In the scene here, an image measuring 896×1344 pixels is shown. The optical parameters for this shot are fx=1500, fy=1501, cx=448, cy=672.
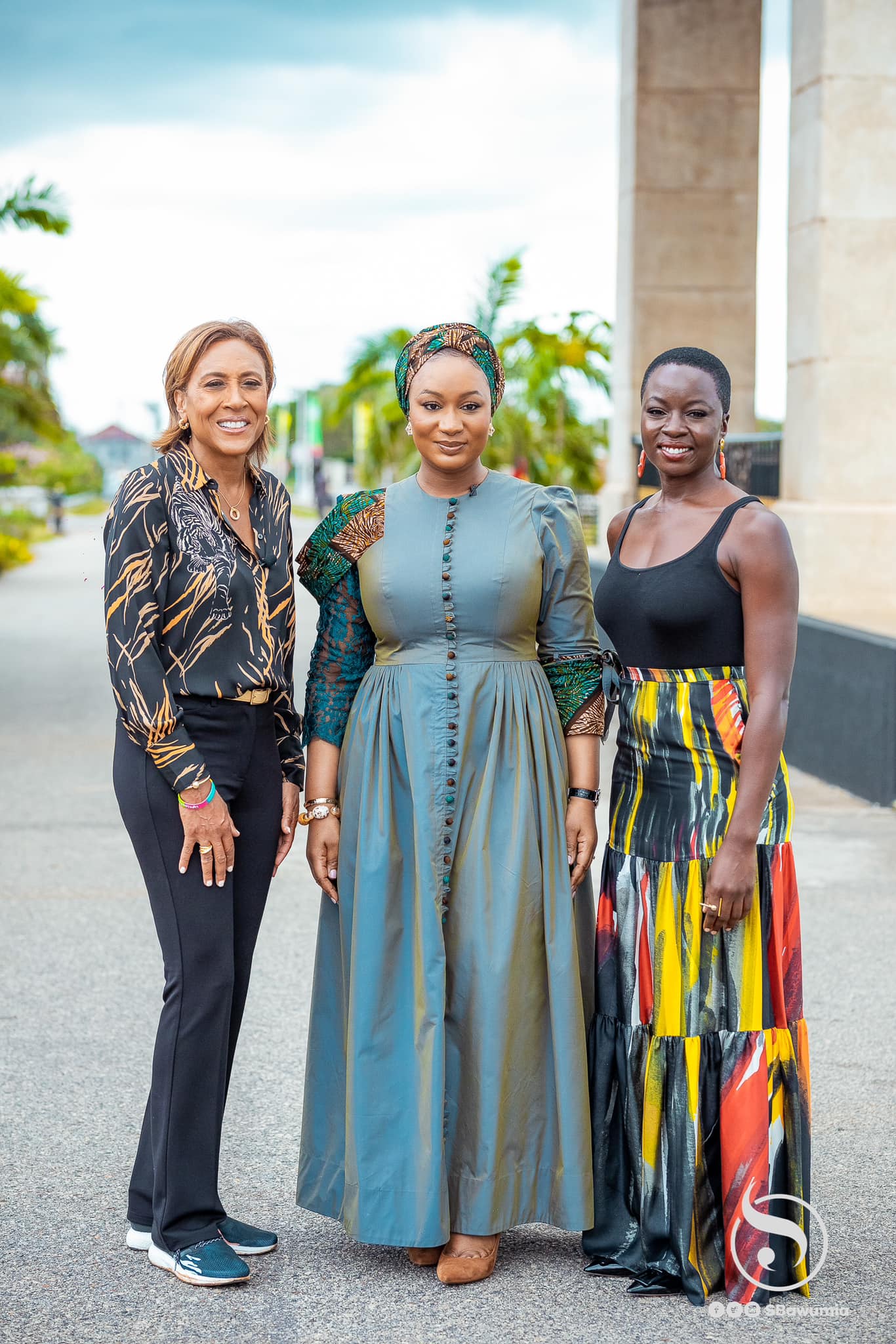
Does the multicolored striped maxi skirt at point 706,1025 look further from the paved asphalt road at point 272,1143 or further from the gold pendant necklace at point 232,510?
the gold pendant necklace at point 232,510

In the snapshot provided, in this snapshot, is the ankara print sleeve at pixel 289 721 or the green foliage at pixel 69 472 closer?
the ankara print sleeve at pixel 289 721

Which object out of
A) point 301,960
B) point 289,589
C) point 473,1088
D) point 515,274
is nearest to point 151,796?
point 289,589

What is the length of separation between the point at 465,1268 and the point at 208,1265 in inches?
21.5

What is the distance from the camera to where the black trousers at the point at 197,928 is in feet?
10.2

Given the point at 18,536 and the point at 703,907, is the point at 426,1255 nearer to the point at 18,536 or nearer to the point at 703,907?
the point at 703,907

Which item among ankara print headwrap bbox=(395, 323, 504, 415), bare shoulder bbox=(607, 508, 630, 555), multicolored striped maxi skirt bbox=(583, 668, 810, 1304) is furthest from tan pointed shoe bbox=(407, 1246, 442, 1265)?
ankara print headwrap bbox=(395, 323, 504, 415)

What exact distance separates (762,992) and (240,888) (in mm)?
1132

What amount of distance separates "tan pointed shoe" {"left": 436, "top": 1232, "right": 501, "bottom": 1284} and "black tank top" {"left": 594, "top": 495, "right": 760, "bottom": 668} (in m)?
1.31

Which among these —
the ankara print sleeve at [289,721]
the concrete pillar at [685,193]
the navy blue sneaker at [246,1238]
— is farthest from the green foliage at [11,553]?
the navy blue sneaker at [246,1238]

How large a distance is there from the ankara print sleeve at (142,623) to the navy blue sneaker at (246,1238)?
1.06 metres

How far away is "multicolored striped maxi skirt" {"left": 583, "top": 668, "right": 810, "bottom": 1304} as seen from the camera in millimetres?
3131

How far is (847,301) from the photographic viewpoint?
31.2 feet

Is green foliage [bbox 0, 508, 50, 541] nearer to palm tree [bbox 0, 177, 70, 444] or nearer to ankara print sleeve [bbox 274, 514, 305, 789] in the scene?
A: palm tree [bbox 0, 177, 70, 444]

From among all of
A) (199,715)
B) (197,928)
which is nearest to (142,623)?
(199,715)
